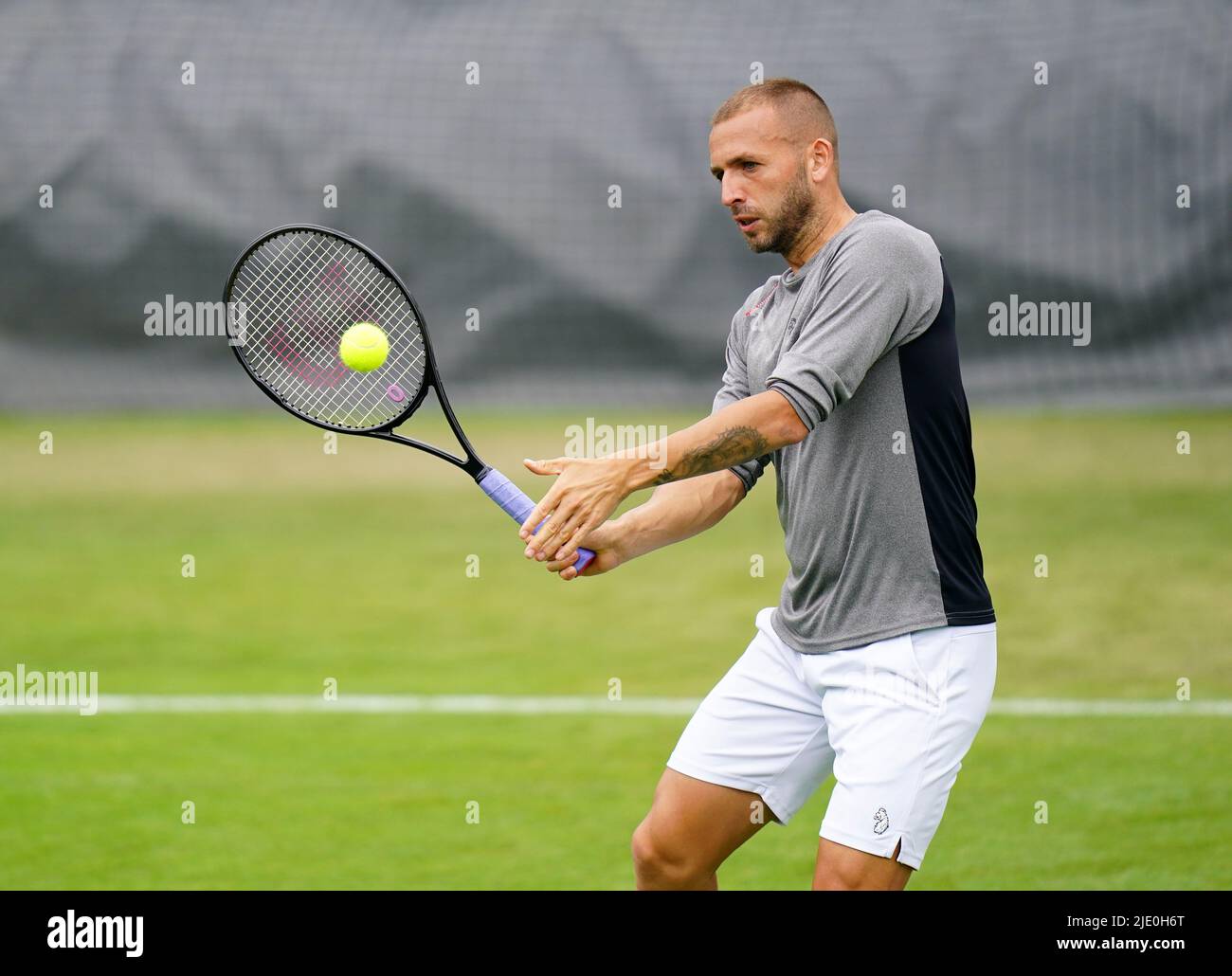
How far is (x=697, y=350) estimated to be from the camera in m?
14.1

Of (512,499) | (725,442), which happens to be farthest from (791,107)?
(512,499)

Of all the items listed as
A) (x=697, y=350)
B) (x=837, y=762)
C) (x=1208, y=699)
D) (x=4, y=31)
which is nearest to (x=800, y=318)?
(x=837, y=762)

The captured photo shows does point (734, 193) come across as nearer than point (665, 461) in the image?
No

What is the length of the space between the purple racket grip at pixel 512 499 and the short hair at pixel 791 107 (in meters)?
0.95

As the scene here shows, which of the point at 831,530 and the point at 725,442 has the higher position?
the point at 725,442

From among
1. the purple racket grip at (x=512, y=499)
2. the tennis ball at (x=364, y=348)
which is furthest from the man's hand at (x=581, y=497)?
the tennis ball at (x=364, y=348)

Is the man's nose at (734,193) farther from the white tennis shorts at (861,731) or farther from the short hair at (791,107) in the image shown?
the white tennis shorts at (861,731)

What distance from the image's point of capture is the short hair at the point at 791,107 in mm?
3758

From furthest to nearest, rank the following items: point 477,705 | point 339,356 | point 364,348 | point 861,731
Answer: point 477,705
point 339,356
point 364,348
point 861,731

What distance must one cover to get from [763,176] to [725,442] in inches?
26.8

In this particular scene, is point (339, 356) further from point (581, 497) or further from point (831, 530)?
point (831, 530)

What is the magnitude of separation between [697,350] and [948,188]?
2.49 meters

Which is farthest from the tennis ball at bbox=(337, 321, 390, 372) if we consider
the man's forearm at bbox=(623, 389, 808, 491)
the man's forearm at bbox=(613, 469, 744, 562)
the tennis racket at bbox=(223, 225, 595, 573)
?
the man's forearm at bbox=(623, 389, 808, 491)

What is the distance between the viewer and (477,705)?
7195 millimetres
